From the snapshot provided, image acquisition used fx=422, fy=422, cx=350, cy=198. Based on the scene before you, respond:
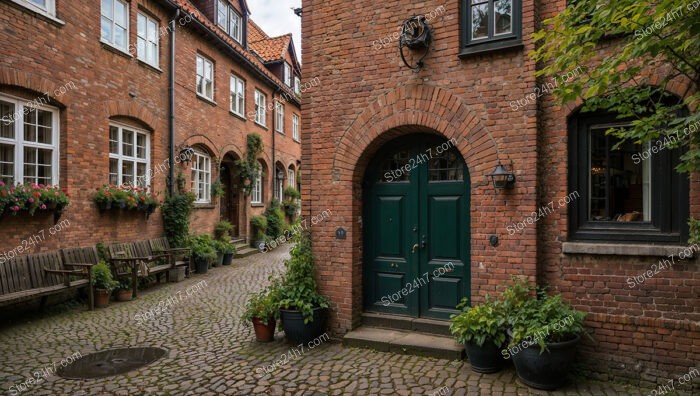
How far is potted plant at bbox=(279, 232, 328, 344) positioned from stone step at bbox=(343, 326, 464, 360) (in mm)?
522

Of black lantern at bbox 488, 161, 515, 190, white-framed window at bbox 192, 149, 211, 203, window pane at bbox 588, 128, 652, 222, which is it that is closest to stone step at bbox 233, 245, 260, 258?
white-framed window at bbox 192, 149, 211, 203

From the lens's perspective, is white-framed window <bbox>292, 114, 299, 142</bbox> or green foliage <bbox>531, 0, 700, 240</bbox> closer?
green foliage <bbox>531, 0, 700, 240</bbox>

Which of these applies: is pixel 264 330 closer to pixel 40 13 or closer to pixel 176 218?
pixel 176 218

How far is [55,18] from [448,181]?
338 inches

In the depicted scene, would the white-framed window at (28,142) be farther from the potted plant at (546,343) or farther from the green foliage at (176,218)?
the potted plant at (546,343)

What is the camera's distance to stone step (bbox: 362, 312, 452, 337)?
6.12 m

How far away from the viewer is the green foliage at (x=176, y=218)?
1234 cm

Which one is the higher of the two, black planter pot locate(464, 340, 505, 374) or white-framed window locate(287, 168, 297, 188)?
white-framed window locate(287, 168, 297, 188)

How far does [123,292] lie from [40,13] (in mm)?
5928

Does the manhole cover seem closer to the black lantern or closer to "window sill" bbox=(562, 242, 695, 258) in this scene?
the black lantern

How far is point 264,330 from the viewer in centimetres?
650

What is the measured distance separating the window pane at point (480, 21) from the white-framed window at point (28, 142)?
→ 838 cm

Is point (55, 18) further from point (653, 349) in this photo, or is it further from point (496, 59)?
point (653, 349)

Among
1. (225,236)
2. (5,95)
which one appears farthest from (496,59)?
(225,236)
